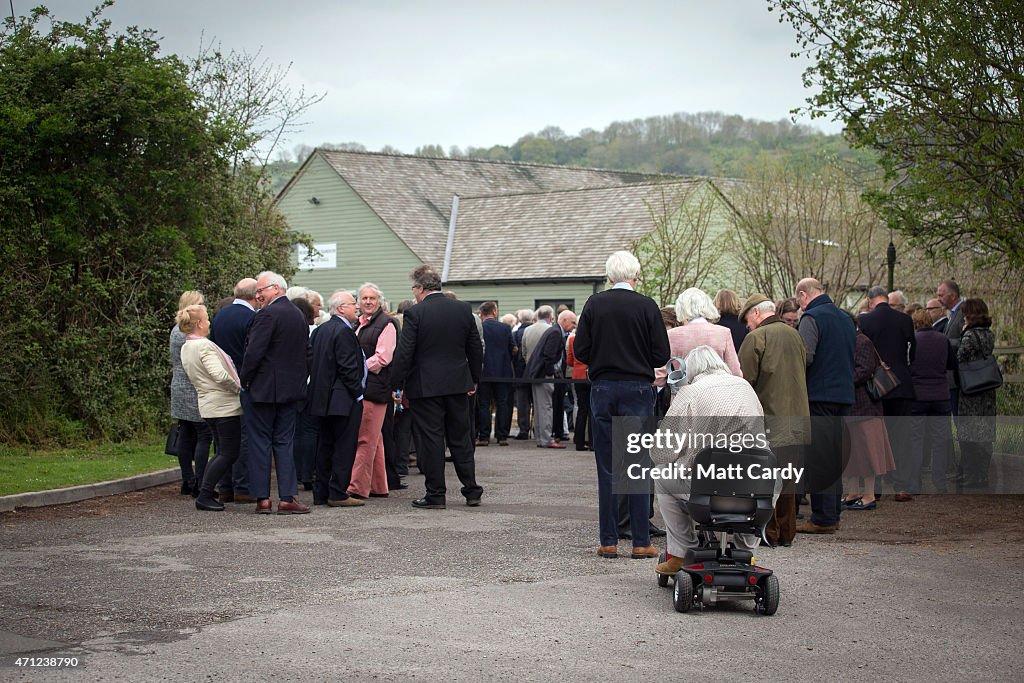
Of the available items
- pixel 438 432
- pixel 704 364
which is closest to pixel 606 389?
pixel 704 364

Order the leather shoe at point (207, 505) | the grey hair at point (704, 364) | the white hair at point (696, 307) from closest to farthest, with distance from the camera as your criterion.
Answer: the grey hair at point (704, 364), the white hair at point (696, 307), the leather shoe at point (207, 505)

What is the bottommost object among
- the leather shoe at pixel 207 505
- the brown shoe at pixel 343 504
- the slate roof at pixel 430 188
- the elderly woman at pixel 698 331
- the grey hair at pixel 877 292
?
the brown shoe at pixel 343 504

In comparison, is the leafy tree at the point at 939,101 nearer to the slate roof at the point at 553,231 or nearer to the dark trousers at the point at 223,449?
the dark trousers at the point at 223,449

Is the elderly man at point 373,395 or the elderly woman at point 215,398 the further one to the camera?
the elderly man at point 373,395

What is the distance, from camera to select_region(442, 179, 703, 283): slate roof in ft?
123

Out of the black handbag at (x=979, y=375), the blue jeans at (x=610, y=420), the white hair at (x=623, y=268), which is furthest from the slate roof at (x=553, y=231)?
the blue jeans at (x=610, y=420)

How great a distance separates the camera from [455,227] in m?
44.3

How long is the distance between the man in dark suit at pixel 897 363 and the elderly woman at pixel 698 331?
3.32 meters

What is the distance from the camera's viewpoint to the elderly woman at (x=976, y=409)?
13484 millimetres

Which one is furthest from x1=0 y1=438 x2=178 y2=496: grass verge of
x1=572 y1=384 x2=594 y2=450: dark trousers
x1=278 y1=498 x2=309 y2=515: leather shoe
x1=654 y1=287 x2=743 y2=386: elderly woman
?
x1=654 y1=287 x2=743 y2=386: elderly woman

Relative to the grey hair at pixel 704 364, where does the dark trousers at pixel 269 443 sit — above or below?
below

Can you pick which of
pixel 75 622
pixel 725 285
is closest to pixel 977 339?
pixel 75 622

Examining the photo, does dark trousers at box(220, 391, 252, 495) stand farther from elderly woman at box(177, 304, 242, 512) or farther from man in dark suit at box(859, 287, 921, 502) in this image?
man in dark suit at box(859, 287, 921, 502)

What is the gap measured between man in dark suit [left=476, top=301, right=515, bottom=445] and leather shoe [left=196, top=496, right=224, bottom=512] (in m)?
7.87
